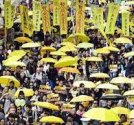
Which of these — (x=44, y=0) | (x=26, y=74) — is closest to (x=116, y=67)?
(x=26, y=74)

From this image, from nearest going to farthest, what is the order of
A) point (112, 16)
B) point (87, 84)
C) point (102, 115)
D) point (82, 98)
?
1. point (102, 115)
2. point (82, 98)
3. point (87, 84)
4. point (112, 16)

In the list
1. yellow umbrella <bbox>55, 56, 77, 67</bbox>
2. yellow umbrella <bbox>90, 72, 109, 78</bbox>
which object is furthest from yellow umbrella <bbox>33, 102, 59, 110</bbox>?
yellow umbrella <bbox>55, 56, 77, 67</bbox>

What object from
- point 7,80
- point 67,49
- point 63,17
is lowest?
point 7,80

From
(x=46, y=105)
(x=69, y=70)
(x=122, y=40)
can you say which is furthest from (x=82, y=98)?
(x=122, y=40)

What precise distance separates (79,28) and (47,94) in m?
7.13

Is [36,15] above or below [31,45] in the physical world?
above

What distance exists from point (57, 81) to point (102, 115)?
5228 millimetres

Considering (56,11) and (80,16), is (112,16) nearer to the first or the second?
(80,16)

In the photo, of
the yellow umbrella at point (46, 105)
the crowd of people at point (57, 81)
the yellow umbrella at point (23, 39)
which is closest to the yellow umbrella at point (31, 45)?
the crowd of people at point (57, 81)

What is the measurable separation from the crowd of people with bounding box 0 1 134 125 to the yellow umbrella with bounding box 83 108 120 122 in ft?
0.49

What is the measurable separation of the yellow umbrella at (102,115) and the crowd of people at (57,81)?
149mm

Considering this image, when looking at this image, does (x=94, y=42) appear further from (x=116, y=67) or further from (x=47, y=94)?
(x=47, y=94)

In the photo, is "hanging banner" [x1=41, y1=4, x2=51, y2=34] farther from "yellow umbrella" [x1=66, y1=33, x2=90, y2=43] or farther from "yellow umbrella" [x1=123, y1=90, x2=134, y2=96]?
"yellow umbrella" [x1=123, y1=90, x2=134, y2=96]

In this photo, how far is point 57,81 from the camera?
2180 centimetres
